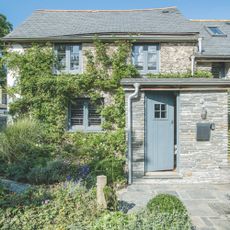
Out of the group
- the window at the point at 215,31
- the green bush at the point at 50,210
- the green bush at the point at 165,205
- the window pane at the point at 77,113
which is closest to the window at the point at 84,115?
the window pane at the point at 77,113

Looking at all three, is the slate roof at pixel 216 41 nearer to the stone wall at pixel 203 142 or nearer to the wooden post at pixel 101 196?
the stone wall at pixel 203 142

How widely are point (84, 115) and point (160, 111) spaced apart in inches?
209

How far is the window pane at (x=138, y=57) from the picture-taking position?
14.0m

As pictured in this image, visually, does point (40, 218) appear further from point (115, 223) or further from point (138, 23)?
point (138, 23)

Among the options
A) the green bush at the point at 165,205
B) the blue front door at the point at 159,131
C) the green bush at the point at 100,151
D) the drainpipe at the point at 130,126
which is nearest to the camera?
the green bush at the point at 165,205

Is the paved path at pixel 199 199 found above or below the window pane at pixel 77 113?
below

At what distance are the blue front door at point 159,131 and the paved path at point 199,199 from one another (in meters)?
0.90

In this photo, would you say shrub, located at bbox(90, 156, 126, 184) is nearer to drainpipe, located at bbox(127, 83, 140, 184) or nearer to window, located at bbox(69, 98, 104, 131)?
drainpipe, located at bbox(127, 83, 140, 184)

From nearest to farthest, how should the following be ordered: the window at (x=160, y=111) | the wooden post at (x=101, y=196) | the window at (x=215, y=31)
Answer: the wooden post at (x=101, y=196) < the window at (x=160, y=111) < the window at (x=215, y=31)

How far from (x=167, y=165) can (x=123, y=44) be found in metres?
A: 6.81

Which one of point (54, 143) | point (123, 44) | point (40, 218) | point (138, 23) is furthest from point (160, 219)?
point (138, 23)

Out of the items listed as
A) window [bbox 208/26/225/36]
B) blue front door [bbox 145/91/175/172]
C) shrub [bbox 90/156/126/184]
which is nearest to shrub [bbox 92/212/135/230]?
shrub [bbox 90/156/126/184]

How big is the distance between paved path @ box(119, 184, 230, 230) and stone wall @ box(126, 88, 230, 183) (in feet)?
1.54

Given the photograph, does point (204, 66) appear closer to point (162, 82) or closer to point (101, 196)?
point (162, 82)
